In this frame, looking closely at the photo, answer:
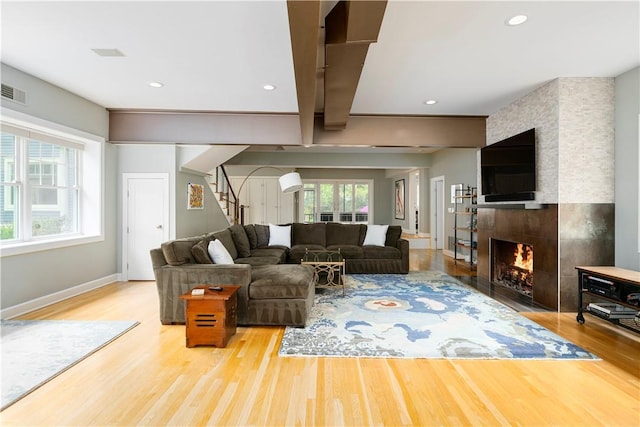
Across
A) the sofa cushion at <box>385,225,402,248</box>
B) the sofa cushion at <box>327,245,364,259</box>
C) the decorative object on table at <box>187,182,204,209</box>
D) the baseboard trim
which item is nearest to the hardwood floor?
the baseboard trim

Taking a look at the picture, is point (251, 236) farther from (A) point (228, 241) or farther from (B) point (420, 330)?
(B) point (420, 330)

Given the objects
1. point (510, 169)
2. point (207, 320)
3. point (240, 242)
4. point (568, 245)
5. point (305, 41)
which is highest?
point (305, 41)

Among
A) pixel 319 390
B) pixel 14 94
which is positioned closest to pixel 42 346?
pixel 319 390

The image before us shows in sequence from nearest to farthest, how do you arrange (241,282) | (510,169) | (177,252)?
(241,282)
(177,252)
(510,169)

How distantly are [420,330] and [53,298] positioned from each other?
436 cm

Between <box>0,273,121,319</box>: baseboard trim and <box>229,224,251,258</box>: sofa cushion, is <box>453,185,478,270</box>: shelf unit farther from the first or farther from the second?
<box>0,273,121,319</box>: baseboard trim

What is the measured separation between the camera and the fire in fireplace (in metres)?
4.56

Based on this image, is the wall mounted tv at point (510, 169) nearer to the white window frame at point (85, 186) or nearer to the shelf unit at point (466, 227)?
the shelf unit at point (466, 227)

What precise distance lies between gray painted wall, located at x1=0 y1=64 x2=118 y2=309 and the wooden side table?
224cm

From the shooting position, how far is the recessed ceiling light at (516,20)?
246 cm

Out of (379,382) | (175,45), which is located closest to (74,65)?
(175,45)

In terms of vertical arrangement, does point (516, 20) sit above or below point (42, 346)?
above

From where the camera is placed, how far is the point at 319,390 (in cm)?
218

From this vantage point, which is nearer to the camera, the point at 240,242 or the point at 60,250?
the point at 60,250
